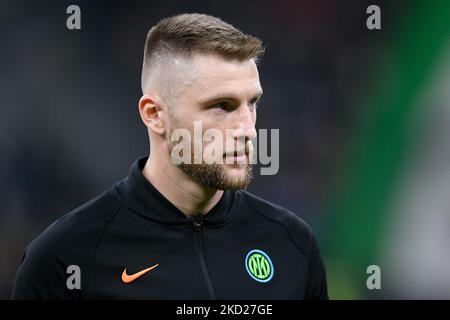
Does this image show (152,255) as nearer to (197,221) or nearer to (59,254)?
(197,221)

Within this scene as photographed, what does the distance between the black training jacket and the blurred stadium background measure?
229 cm

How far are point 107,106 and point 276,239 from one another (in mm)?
2685

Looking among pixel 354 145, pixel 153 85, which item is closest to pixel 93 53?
pixel 354 145

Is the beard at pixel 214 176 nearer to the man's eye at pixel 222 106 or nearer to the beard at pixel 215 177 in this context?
the beard at pixel 215 177

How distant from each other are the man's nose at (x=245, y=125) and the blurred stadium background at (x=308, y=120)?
8.36 ft

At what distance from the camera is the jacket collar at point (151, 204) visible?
8.55 ft

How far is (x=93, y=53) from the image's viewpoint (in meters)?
5.13

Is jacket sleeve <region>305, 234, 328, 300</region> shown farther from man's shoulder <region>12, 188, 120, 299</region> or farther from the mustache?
man's shoulder <region>12, 188, 120, 299</region>

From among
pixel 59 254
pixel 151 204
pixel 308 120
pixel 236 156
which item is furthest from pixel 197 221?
pixel 308 120

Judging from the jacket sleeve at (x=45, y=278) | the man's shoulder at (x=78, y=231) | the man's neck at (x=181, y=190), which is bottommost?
the jacket sleeve at (x=45, y=278)

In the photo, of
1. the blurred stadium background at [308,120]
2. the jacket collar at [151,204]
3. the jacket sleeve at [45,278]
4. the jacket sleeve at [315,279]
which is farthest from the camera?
the blurred stadium background at [308,120]

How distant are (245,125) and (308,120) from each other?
2.99 meters

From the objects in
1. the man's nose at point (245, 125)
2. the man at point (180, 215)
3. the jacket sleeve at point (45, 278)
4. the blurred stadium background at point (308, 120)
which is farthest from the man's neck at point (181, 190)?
the blurred stadium background at point (308, 120)

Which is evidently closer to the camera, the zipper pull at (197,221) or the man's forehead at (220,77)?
the man's forehead at (220,77)
